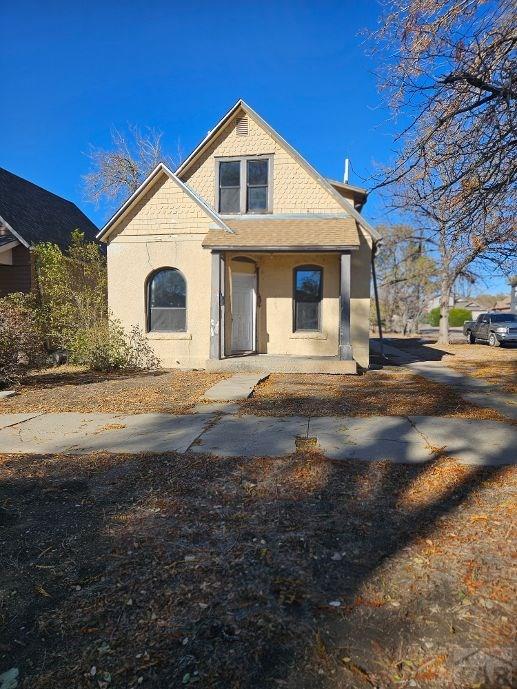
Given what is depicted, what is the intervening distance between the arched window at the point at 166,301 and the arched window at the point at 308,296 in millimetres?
3155

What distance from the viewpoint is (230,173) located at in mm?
12398

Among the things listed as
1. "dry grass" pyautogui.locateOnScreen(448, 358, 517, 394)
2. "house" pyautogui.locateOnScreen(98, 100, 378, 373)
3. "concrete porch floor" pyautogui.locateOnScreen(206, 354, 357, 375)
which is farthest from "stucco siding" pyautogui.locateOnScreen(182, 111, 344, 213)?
"dry grass" pyautogui.locateOnScreen(448, 358, 517, 394)

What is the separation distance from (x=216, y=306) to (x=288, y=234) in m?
2.63

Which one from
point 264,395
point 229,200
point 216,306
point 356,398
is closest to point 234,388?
point 264,395

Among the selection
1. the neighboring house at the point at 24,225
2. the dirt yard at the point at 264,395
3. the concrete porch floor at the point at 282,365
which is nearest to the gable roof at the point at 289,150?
the concrete porch floor at the point at 282,365

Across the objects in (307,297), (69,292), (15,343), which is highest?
(69,292)

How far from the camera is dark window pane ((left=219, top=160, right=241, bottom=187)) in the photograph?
40.5 feet

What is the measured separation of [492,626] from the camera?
84.9 inches

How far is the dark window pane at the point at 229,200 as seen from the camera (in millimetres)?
12406

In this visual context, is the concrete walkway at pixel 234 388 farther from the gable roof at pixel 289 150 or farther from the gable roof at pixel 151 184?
the gable roof at pixel 289 150

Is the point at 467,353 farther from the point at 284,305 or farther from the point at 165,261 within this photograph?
the point at 165,261

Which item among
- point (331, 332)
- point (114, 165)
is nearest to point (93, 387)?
point (331, 332)

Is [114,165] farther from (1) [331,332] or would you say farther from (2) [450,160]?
(2) [450,160]

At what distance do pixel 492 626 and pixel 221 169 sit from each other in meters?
12.3
